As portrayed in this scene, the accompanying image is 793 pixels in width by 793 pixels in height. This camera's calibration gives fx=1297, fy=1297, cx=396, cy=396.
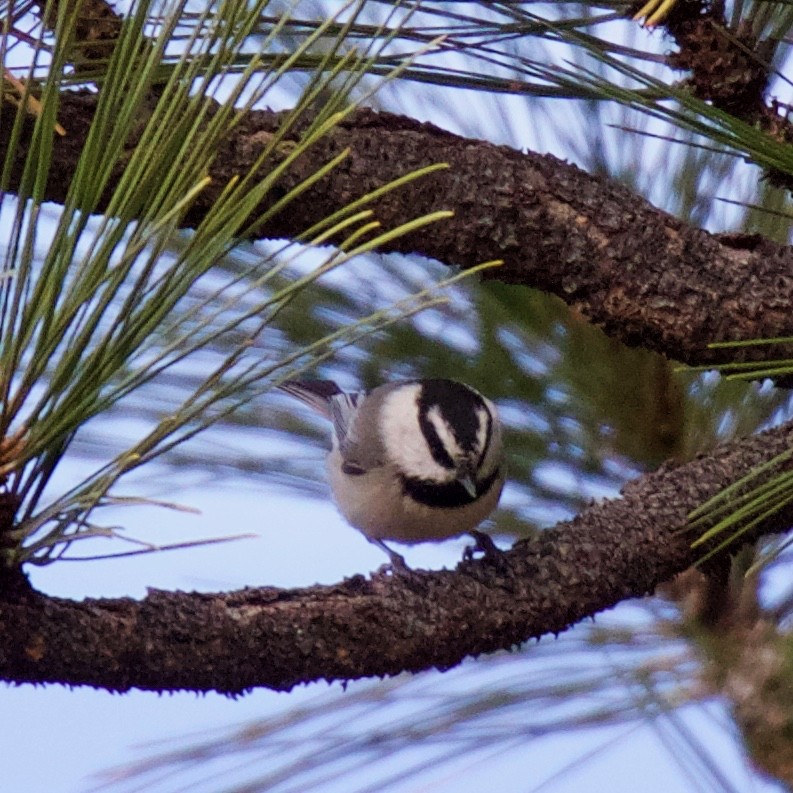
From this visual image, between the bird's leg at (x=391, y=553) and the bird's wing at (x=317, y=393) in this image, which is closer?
the bird's leg at (x=391, y=553)

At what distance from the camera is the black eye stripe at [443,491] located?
139 centimetres

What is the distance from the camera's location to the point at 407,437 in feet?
4.95

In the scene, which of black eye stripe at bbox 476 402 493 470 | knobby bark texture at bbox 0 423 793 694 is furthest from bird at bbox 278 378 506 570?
knobby bark texture at bbox 0 423 793 694

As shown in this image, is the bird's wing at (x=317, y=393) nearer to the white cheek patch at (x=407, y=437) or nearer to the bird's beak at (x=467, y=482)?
the white cheek patch at (x=407, y=437)

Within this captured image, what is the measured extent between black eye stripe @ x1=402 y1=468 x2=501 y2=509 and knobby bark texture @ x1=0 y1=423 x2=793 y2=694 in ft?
1.03

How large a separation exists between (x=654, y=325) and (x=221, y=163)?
1.17ft

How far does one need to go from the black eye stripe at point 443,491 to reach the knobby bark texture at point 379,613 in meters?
0.31

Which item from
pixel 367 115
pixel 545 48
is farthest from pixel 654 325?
pixel 545 48

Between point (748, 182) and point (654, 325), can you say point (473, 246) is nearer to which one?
point (654, 325)

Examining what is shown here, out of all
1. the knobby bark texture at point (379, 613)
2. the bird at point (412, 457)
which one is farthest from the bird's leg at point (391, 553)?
the knobby bark texture at point (379, 613)

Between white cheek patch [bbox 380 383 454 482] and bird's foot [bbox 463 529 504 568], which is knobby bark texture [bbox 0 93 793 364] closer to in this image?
bird's foot [bbox 463 529 504 568]

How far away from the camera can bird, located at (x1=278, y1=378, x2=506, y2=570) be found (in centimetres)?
138

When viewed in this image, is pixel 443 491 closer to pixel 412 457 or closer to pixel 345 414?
pixel 412 457

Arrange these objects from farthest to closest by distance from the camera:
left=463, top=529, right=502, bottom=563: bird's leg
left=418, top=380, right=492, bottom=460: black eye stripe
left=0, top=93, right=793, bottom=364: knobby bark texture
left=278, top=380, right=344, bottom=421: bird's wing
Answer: left=278, top=380, right=344, bottom=421: bird's wing → left=418, top=380, right=492, bottom=460: black eye stripe → left=463, top=529, right=502, bottom=563: bird's leg → left=0, top=93, right=793, bottom=364: knobby bark texture
